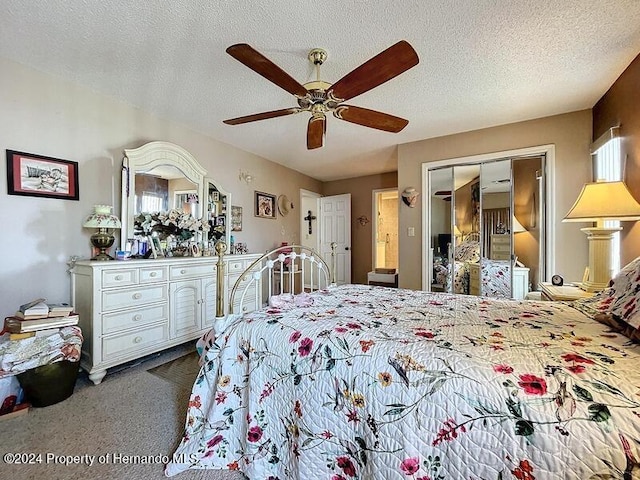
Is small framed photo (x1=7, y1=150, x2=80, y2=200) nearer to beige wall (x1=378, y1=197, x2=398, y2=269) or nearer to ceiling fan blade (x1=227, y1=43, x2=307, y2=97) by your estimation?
ceiling fan blade (x1=227, y1=43, x2=307, y2=97)

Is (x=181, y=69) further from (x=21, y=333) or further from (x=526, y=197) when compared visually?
(x=526, y=197)

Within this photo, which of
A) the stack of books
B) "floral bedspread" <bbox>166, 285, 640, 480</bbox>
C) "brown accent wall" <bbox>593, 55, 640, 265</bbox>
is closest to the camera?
"floral bedspread" <bbox>166, 285, 640, 480</bbox>

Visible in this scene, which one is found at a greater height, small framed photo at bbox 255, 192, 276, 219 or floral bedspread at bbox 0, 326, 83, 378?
small framed photo at bbox 255, 192, 276, 219

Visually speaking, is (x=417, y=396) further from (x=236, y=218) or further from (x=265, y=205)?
(x=265, y=205)

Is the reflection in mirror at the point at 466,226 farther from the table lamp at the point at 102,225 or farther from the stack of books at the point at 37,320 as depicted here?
the stack of books at the point at 37,320

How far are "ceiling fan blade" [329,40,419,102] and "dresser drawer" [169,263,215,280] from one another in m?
2.13

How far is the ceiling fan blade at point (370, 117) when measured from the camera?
1946mm

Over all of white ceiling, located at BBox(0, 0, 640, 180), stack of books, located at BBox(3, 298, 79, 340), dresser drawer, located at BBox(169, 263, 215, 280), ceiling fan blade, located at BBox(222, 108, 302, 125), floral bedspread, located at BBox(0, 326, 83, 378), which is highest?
white ceiling, located at BBox(0, 0, 640, 180)

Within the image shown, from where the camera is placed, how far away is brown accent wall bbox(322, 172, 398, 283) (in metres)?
5.73

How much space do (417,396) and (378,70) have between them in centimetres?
153

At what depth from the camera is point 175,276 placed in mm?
2762

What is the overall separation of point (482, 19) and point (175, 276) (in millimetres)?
3072

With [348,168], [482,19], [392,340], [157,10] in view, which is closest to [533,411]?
[392,340]

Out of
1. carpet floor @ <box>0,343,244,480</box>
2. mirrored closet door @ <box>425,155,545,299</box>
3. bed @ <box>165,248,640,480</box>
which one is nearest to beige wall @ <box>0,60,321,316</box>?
carpet floor @ <box>0,343,244,480</box>
